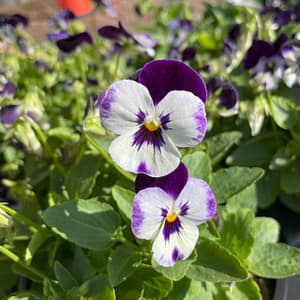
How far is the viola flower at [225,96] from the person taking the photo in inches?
46.5

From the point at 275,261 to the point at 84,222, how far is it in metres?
0.33

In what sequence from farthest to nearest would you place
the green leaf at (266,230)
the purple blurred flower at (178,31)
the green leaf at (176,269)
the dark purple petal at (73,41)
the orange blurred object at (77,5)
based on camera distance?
the orange blurred object at (77,5) < the purple blurred flower at (178,31) < the dark purple petal at (73,41) < the green leaf at (266,230) < the green leaf at (176,269)

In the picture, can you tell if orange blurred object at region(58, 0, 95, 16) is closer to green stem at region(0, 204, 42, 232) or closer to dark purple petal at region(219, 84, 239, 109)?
dark purple petal at region(219, 84, 239, 109)

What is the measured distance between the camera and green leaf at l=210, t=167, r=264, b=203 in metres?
0.98

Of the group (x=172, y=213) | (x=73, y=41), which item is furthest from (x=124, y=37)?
(x=172, y=213)

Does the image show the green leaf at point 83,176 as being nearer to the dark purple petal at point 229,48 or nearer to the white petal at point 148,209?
the white petal at point 148,209

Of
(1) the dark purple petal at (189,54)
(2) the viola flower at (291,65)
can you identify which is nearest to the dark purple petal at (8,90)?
(1) the dark purple petal at (189,54)

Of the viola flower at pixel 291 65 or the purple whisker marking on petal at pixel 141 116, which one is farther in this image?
the viola flower at pixel 291 65

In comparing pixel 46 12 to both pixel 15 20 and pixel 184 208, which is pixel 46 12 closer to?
pixel 15 20

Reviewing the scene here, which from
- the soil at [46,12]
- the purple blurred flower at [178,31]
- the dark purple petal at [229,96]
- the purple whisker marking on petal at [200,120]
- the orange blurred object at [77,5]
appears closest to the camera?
the purple whisker marking on petal at [200,120]

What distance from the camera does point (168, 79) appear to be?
77 centimetres

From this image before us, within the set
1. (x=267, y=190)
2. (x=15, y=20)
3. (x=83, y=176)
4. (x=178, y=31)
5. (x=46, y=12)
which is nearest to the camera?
(x=83, y=176)

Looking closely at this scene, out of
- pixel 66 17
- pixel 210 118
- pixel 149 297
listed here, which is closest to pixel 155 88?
pixel 149 297

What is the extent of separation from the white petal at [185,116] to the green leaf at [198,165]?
217 millimetres
